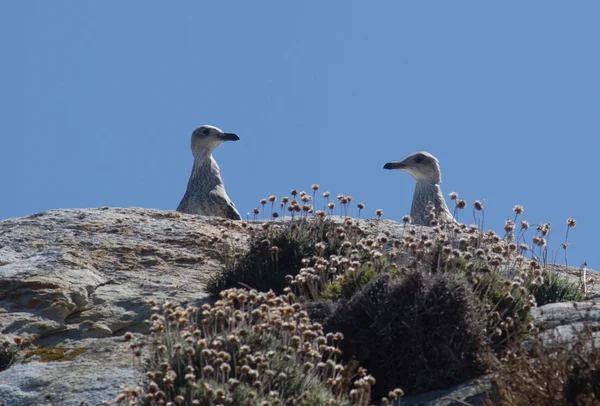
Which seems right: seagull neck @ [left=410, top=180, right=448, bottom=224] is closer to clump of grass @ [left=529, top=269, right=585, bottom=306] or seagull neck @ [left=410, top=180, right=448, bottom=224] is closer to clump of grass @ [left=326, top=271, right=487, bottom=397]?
clump of grass @ [left=529, top=269, right=585, bottom=306]

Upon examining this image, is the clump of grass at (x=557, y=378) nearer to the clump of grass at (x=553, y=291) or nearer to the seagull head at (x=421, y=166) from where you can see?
the clump of grass at (x=553, y=291)

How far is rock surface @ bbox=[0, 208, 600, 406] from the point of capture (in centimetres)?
749

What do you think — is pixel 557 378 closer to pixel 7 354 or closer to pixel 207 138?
pixel 7 354

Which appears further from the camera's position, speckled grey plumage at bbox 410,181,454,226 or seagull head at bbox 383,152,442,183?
seagull head at bbox 383,152,442,183

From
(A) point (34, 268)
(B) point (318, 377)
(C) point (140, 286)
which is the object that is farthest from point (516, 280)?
(A) point (34, 268)

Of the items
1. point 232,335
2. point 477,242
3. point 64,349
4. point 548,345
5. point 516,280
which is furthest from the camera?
point 477,242

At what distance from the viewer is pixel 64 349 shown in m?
8.16

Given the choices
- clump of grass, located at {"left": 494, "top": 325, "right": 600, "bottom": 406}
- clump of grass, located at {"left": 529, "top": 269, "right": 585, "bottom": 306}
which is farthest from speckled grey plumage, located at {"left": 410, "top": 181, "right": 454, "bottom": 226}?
clump of grass, located at {"left": 494, "top": 325, "right": 600, "bottom": 406}

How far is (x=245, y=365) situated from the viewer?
6309 millimetres

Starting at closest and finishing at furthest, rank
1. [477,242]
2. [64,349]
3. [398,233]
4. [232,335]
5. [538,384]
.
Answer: [538,384]
[232,335]
[64,349]
[477,242]
[398,233]

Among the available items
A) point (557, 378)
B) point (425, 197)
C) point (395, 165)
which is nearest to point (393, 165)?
point (395, 165)

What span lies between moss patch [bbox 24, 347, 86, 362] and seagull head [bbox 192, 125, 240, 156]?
9879mm

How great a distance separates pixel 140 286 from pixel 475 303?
311 centimetres

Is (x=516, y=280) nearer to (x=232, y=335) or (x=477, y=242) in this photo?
(x=477, y=242)
